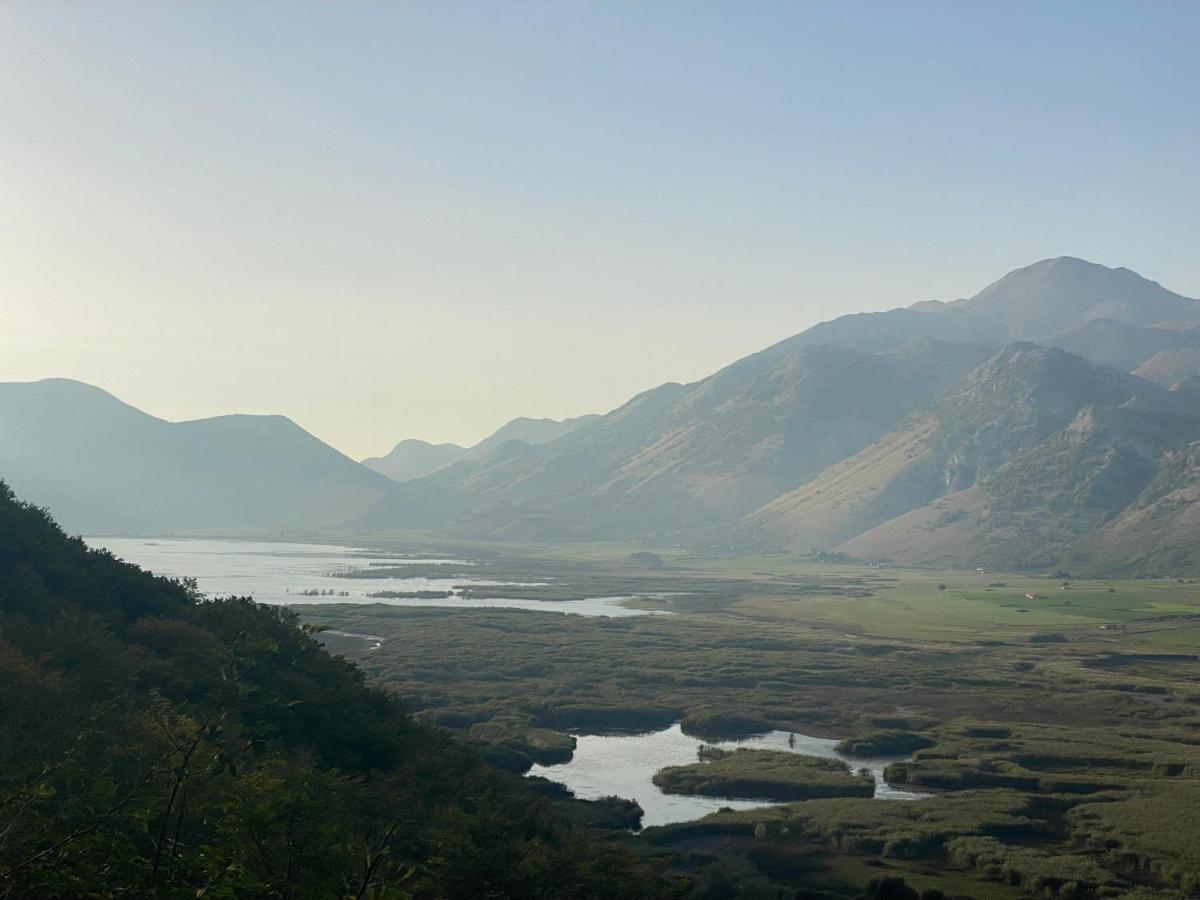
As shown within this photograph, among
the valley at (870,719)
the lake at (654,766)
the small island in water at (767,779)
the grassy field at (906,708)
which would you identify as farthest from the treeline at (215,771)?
the small island in water at (767,779)

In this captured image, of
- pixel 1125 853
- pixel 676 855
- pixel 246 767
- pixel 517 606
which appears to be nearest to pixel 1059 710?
pixel 1125 853

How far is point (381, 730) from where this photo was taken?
175 ft

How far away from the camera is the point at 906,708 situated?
97.7 meters

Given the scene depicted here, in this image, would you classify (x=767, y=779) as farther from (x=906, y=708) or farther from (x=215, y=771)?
(x=215, y=771)

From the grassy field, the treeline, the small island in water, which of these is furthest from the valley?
the treeline

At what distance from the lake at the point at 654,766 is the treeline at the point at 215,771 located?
1125 cm

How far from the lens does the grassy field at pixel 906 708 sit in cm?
5341

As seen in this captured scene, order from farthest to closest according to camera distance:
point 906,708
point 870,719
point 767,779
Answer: point 906,708 → point 870,719 → point 767,779

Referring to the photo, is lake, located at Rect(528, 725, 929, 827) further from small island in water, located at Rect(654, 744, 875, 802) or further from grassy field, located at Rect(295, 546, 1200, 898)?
grassy field, located at Rect(295, 546, 1200, 898)

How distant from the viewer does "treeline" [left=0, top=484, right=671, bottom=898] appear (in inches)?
650

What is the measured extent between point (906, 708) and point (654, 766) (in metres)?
31.9

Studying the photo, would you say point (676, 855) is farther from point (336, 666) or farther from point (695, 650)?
point (695, 650)

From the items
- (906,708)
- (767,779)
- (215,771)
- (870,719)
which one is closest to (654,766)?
(767,779)

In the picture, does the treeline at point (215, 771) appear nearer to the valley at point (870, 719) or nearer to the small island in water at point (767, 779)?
the valley at point (870, 719)
